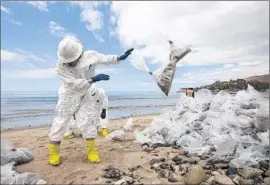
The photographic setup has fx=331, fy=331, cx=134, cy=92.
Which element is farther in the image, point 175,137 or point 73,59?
point 175,137

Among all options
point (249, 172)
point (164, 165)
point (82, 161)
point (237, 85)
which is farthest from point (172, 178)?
point (237, 85)

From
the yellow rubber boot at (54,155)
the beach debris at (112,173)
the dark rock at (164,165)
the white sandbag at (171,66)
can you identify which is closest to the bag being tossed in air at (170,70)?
the white sandbag at (171,66)

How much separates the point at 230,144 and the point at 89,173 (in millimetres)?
1186

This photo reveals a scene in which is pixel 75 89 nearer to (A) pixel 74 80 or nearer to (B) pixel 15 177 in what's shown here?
(A) pixel 74 80

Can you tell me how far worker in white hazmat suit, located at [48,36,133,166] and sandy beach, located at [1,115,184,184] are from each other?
0.13m

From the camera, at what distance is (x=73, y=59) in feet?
8.90

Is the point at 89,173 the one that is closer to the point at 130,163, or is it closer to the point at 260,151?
the point at 130,163

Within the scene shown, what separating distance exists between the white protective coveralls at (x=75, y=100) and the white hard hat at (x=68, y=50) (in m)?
0.07

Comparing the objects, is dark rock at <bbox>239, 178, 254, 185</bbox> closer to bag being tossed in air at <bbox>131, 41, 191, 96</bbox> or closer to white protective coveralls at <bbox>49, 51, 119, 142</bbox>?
bag being tossed in air at <bbox>131, 41, 191, 96</bbox>

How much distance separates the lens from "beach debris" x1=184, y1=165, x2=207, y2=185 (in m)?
2.24

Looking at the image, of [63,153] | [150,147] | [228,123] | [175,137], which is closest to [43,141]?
[63,153]

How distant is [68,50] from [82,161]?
0.95 m

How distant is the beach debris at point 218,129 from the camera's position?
2686mm

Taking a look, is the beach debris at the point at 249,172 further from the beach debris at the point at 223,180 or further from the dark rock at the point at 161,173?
the dark rock at the point at 161,173
